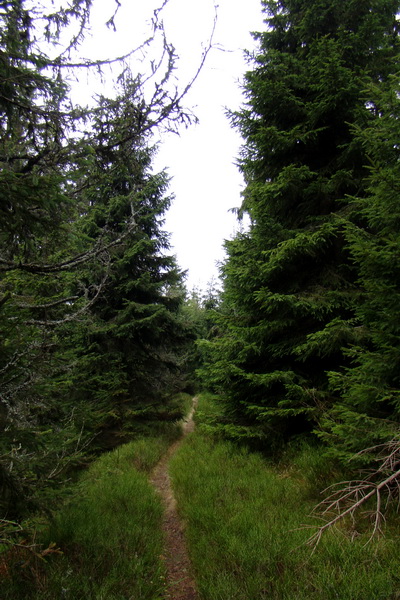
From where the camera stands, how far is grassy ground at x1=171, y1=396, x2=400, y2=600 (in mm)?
2852

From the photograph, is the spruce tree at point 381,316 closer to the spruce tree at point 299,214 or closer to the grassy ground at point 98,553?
the spruce tree at point 299,214

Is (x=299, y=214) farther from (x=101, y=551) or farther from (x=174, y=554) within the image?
(x=101, y=551)

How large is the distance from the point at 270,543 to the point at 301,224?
603cm

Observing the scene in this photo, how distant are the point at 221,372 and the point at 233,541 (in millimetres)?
3633

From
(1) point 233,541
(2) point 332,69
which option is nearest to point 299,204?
(2) point 332,69

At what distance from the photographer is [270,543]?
3.60m

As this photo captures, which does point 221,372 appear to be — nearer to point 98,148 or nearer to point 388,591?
point 388,591

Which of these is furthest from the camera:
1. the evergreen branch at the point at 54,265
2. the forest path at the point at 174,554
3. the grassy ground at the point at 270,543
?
the forest path at the point at 174,554

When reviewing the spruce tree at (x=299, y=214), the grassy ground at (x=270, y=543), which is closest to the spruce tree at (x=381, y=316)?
the grassy ground at (x=270, y=543)

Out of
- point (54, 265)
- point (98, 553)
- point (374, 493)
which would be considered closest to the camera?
point (54, 265)

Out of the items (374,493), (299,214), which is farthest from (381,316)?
(299,214)

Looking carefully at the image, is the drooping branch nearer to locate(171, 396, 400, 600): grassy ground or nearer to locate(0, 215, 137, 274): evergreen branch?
locate(171, 396, 400, 600): grassy ground

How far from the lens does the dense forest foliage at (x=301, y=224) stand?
585 centimetres

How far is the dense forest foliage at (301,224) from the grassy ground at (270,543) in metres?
1.02
